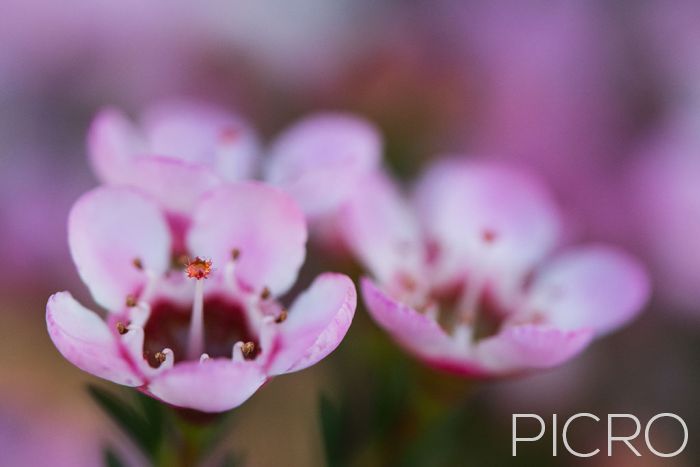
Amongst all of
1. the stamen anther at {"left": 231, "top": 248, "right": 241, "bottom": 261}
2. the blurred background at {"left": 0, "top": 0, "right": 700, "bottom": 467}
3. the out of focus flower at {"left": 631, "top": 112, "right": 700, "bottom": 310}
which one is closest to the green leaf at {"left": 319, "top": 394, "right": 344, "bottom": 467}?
the blurred background at {"left": 0, "top": 0, "right": 700, "bottom": 467}

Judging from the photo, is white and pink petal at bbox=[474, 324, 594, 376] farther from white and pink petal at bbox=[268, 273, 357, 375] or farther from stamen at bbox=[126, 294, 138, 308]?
stamen at bbox=[126, 294, 138, 308]

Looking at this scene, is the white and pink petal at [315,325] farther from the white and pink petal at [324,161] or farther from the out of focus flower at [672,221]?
the out of focus flower at [672,221]

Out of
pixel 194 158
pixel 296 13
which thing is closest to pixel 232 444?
pixel 194 158

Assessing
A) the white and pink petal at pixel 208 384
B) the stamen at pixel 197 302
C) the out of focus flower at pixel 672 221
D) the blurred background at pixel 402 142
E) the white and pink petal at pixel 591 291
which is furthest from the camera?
the out of focus flower at pixel 672 221

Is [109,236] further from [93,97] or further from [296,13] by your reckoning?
[296,13]

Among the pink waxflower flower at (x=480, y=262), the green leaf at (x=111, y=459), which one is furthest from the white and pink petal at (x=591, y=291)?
the green leaf at (x=111, y=459)

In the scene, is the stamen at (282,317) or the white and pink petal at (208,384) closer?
the white and pink petal at (208,384)
